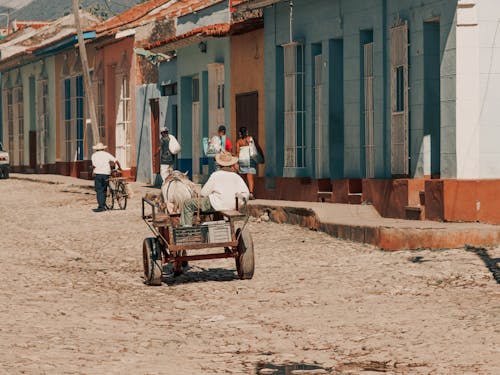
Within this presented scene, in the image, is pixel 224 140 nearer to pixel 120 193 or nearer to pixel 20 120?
pixel 120 193

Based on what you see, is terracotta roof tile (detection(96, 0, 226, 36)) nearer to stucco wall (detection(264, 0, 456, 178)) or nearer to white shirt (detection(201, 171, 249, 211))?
stucco wall (detection(264, 0, 456, 178))

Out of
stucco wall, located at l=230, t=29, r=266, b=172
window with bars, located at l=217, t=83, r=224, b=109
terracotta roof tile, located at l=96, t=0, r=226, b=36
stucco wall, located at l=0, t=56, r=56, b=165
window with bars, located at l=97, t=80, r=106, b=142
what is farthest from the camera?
stucco wall, located at l=0, t=56, r=56, b=165

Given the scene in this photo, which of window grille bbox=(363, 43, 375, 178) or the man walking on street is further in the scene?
the man walking on street

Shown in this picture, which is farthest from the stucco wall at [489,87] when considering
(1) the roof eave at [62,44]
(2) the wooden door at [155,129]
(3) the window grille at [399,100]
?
(1) the roof eave at [62,44]

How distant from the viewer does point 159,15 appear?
135 ft

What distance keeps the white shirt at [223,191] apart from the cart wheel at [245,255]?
51 centimetres

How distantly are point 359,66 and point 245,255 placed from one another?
8.63 meters

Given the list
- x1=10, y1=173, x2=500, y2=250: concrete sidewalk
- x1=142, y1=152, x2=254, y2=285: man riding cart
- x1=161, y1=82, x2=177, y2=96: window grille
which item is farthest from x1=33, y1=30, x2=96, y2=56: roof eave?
x1=142, y1=152, x2=254, y2=285: man riding cart

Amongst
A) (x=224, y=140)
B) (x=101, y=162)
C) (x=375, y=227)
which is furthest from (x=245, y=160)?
(x=375, y=227)

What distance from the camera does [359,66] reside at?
74.3 feet

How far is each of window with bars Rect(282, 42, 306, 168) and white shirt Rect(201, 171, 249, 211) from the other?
33.9 ft

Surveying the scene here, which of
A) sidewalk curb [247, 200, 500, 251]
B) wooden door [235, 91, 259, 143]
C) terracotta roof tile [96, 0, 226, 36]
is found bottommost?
sidewalk curb [247, 200, 500, 251]

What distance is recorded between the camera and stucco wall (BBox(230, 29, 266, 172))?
27938 mm

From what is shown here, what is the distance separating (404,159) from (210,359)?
11277 millimetres
